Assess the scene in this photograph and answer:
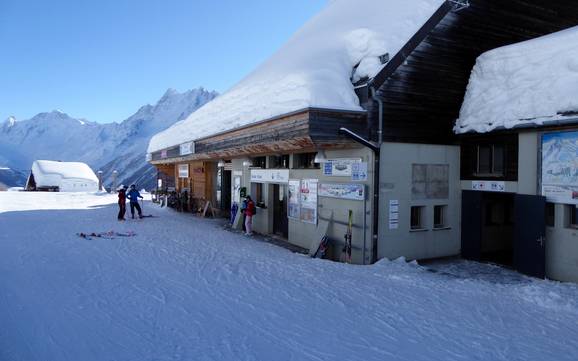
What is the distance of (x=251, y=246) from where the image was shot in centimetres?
1255

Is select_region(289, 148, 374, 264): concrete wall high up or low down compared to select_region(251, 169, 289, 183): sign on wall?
down

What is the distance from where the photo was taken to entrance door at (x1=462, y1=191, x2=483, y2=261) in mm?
11320

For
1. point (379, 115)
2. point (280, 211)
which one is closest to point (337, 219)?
point (379, 115)

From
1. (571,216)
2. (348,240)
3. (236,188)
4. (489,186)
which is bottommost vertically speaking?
(348,240)

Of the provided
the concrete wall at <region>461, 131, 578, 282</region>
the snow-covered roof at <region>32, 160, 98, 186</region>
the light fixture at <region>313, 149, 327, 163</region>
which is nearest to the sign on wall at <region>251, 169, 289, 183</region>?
the light fixture at <region>313, 149, 327, 163</region>

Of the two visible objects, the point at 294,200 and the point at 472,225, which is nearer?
the point at 472,225

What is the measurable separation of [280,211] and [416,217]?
5338 mm

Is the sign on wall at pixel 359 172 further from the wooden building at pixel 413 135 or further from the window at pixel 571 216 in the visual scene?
the window at pixel 571 216

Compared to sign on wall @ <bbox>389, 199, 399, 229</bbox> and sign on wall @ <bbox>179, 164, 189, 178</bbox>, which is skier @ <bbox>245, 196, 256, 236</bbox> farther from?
sign on wall @ <bbox>179, 164, 189, 178</bbox>

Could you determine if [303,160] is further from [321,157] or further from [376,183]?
[376,183]

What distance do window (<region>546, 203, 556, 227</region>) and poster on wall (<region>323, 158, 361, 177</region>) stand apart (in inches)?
181

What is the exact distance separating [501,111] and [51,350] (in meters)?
10.7

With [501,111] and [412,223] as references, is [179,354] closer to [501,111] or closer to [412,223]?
[412,223]

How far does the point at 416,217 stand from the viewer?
11.6 meters
